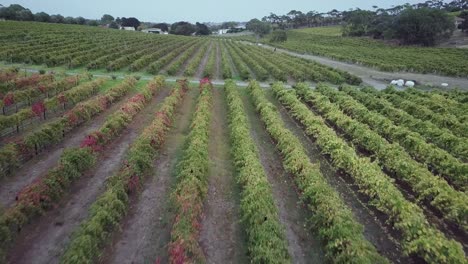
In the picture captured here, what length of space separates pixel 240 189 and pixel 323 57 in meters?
64.1

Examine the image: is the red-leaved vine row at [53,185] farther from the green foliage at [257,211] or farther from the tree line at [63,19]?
the tree line at [63,19]

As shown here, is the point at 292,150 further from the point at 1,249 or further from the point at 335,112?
the point at 1,249

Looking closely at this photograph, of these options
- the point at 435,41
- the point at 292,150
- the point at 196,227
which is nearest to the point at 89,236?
the point at 196,227

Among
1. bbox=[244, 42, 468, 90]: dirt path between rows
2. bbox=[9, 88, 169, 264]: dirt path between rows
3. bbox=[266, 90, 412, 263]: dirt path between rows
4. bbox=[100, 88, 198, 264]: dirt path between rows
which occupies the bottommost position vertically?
bbox=[244, 42, 468, 90]: dirt path between rows

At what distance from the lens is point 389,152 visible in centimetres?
1716

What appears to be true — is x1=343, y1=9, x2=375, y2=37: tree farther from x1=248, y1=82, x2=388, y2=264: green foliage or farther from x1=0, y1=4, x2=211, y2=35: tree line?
x1=248, y1=82, x2=388, y2=264: green foliage

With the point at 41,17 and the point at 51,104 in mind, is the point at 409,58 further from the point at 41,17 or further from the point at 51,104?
the point at 41,17

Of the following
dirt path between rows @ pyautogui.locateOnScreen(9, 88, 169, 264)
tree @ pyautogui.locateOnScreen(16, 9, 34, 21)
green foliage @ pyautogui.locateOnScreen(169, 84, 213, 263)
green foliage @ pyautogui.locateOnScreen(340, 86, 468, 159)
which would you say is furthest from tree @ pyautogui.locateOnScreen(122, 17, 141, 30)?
dirt path between rows @ pyautogui.locateOnScreen(9, 88, 169, 264)

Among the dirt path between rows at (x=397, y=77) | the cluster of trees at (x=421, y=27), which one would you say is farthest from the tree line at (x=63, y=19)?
the dirt path between rows at (x=397, y=77)

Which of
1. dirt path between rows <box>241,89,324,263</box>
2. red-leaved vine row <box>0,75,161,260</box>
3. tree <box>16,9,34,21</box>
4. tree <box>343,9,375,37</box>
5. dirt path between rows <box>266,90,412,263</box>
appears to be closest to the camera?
red-leaved vine row <box>0,75,161,260</box>

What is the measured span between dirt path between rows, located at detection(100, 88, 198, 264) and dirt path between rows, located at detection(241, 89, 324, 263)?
442 centimetres

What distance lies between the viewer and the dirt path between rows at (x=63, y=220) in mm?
10594

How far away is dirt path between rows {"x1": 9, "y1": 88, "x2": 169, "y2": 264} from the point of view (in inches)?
417

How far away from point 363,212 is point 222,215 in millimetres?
5972
